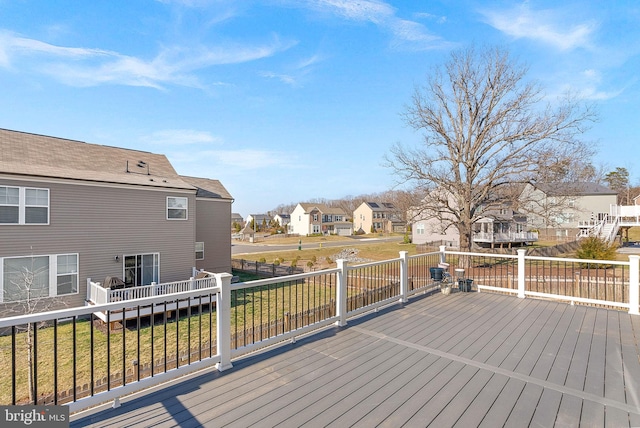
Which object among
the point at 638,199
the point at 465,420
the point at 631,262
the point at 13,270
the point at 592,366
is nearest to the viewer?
the point at 465,420

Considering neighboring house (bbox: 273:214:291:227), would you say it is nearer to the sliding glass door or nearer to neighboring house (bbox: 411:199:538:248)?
neighboring house (bbox: 411:199:538:248)

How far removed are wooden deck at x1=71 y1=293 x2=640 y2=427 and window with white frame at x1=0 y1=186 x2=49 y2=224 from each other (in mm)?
9949

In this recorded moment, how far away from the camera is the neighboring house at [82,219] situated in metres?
9.00

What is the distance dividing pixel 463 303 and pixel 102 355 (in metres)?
8.76

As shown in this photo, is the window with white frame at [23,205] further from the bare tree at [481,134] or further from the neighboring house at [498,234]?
the neighboring house at [498,234]

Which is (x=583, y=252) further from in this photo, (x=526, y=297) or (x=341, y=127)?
(x=341, y=127)

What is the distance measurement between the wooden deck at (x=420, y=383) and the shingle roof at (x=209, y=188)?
13.2m

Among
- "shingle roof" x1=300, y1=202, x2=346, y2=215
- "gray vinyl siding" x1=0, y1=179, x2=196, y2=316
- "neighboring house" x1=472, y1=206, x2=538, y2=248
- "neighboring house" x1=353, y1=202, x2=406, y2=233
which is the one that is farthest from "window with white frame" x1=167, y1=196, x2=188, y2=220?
"neighboring house" x1=353, y1=202, x2=406, y2=233

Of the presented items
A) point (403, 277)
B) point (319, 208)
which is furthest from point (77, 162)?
point (319, 208)

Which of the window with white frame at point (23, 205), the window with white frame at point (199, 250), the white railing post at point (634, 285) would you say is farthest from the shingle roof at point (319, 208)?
the white railing post at point (634, 285)

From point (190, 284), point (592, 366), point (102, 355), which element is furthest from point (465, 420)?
point (190, 284)

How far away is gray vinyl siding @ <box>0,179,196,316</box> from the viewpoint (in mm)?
9305

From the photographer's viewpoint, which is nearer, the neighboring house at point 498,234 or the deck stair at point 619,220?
the deck stair at point 619,220

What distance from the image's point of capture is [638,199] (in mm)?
38531
